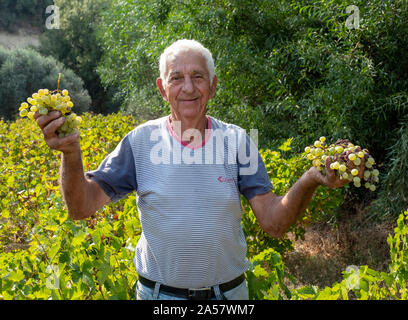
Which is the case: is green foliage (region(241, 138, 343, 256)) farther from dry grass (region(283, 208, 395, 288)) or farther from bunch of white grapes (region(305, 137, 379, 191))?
bunch of white grapes (region(305, 137, 379, 191))

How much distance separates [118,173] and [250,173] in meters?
0.48

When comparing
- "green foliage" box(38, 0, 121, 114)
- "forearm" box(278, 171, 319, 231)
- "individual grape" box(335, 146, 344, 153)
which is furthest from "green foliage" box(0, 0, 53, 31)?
"individual grape" box(335, 146, 344, 153)

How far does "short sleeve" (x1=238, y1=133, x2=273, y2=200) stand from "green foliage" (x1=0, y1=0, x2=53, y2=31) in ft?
99.3

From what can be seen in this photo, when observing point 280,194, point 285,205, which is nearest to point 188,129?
point 285,205

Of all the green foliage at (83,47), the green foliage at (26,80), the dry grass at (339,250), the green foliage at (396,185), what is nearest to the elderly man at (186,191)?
the dry grass at (339,250)

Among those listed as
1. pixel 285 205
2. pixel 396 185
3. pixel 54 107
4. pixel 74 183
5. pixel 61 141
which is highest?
pixel 54 107

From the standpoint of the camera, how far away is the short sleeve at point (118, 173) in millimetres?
1561

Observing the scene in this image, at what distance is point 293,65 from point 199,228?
418 centimetres

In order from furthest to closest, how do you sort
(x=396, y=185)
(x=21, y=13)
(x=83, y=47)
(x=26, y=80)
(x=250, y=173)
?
(x=21, y=13) < (x=83, y=47) < (x=26, y=80) < (x=396, y=185) < (x=250, y=173)

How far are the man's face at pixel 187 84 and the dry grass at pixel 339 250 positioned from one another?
9.78 ft

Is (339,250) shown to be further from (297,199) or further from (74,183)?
(74,183)

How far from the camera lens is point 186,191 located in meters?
1.47

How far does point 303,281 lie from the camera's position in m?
4.16

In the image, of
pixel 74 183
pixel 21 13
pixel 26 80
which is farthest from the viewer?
pixel 21 13
